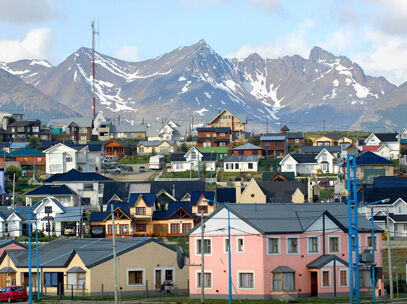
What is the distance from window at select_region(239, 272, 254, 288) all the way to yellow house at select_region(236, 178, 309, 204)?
135 feet

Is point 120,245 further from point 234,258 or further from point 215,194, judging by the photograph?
point 215,194

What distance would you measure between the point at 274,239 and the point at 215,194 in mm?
43128

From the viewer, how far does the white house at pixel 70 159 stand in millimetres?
137000

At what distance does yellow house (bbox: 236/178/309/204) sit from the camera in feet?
339

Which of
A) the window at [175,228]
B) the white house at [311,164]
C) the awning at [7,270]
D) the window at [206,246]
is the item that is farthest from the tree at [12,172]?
the window at [206,246]

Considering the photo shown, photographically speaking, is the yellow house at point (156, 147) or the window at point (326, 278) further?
the yellow house at point (156, 147)

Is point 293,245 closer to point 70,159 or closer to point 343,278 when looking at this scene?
point 343,278

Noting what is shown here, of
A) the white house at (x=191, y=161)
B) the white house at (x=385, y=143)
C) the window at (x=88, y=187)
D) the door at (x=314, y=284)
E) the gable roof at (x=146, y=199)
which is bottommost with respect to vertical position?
the door at (x=314, y=284)

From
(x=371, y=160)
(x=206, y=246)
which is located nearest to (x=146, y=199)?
(x=206, y=246)

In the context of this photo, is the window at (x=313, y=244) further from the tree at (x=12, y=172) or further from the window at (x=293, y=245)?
the tree at (x=12, y=172)

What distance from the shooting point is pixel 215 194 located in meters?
104

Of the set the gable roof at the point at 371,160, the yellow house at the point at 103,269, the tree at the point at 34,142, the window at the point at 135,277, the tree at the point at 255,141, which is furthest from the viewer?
the tree at the point at 34,142

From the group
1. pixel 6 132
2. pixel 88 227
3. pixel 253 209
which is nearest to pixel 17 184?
pixel 88 227

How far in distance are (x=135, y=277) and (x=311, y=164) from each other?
7401 cm
